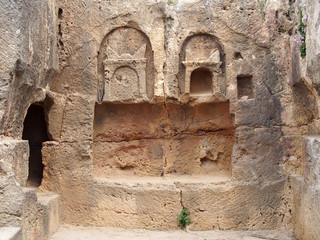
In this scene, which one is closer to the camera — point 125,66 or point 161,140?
point 125,66

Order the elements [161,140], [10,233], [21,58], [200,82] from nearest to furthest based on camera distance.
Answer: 1. [10,233]
2. [21,58]
3. [200,82]
4. [161,140]

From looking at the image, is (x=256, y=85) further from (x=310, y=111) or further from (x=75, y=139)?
(x=75, y=139)

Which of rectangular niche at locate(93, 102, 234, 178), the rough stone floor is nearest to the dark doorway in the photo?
rectangular niche at locate(93, 102, 234, 178)

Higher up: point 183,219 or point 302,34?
point 302,34

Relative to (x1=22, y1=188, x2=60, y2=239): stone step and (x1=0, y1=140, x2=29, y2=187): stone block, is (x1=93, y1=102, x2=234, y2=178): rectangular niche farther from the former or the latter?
(x1=0, y1=140, x2=29, y2=187): stone block

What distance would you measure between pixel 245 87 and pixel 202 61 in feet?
2.53

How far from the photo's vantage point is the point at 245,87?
565 cm

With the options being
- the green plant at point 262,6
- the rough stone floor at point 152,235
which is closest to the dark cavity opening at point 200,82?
the green plant at point 262,6

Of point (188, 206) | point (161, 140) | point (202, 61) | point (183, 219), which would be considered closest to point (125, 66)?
point (202, 61)

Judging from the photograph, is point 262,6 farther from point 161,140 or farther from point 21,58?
point 21,58

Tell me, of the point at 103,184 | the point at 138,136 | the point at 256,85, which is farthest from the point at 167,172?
the point at 256,85

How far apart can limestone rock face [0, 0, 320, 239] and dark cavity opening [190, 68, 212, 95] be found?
0.02 metres

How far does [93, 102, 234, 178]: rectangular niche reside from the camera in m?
5.94

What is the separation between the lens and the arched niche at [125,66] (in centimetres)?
563
